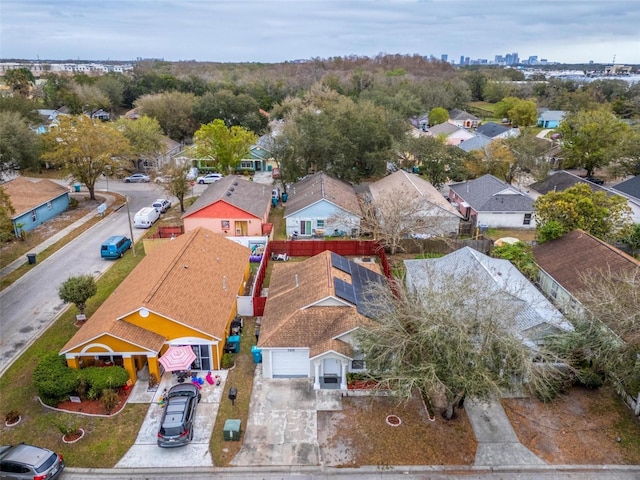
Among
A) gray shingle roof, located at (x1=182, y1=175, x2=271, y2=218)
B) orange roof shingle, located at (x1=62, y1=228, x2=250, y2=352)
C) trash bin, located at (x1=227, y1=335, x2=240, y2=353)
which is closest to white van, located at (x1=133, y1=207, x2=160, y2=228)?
gray shingle roof, located at (x1=182, y1=175, x2=271, y2=218)

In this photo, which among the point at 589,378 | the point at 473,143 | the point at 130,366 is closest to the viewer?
the point at 589,378

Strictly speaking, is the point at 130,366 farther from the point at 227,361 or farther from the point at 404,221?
the point at 404,221

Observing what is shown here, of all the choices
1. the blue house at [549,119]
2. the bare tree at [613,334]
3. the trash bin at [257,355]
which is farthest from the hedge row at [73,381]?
the blue house at [549,119]

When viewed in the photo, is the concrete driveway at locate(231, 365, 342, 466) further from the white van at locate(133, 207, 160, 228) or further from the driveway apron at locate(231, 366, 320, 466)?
the white van at locate(133, 207, 160, 228)

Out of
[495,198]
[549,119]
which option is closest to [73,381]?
[495,198]

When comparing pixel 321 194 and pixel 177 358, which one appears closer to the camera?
pixel 177 358
